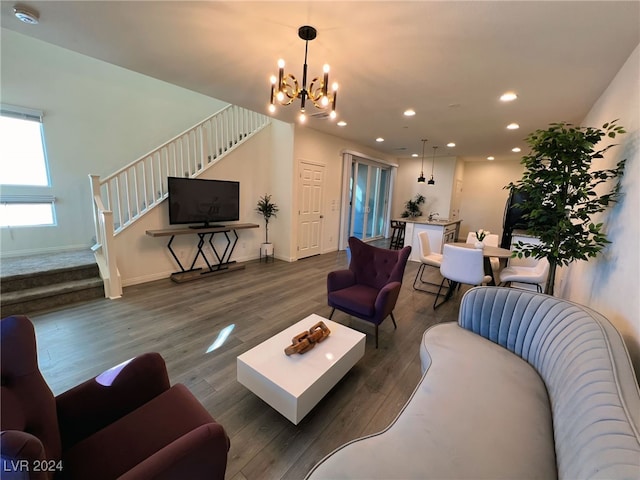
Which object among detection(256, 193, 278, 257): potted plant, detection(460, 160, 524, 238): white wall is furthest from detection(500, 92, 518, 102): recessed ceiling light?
detection(460, 160, 524, 238): white wall

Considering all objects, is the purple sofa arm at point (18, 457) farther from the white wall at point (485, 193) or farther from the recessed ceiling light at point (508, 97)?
the white wall at point (485, 193)

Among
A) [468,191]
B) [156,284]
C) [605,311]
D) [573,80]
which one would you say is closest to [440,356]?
[605,311]

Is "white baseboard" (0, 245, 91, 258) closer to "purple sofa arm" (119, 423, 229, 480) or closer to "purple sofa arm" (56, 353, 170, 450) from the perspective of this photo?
"purple sofa arm" (56, 353, 170, 450)

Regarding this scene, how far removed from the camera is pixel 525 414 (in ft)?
4.17

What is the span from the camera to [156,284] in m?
3.97

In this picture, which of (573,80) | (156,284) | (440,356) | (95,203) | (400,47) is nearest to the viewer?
(440,356)

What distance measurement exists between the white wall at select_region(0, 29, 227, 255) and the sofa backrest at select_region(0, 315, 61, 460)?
438cm

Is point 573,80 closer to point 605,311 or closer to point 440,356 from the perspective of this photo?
point 605,311

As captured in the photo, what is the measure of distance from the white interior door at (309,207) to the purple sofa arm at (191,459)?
15.7 feet

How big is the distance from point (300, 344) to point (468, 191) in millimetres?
9552

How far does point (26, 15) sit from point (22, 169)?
274cm

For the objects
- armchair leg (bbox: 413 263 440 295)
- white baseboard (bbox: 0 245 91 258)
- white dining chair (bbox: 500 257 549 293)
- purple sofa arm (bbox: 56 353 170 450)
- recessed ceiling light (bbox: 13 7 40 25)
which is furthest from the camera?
armchair leg (bbox: 413 263 440 295)

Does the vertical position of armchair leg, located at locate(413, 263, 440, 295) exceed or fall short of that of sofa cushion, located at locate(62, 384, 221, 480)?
it falls short

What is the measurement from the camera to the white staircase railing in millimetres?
3471
